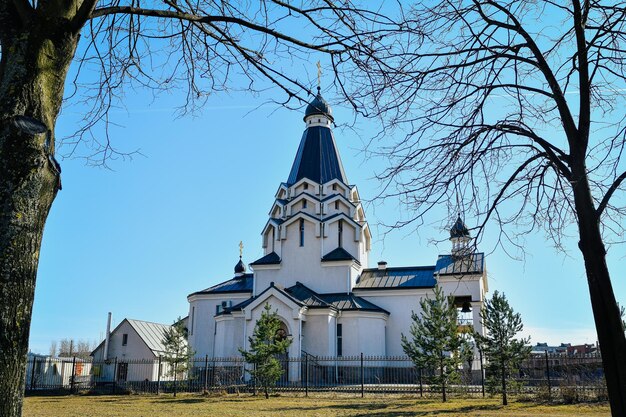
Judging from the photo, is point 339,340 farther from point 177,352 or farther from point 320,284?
point 177,352

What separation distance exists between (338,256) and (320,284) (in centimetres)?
212

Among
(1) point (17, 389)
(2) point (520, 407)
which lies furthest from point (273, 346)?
(1) point (17, 389)

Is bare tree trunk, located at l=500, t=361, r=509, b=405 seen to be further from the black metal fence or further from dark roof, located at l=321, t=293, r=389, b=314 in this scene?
dark roof, located at l=321, t=293, r=389, b=314

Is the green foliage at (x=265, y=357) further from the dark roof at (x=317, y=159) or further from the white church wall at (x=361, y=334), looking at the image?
the dark roof at (x=317, y=159)

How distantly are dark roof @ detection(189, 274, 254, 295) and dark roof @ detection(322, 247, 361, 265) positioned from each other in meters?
6.36

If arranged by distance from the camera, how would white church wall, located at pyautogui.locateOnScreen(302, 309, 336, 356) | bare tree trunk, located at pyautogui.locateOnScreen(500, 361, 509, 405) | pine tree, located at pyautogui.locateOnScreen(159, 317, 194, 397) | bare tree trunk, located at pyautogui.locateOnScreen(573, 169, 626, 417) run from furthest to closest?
white church wall, located at pyautogui.locateOnScreen(302, 309, 336, 356) < pine tree, located at pyautogui.locateOnScreen(159, 317, 194, 397) < bare tree trunk, located at pyautogui.locateOnScreen(500, 361, 509, 405) < bare tree trunk, located at pyautogui.locateOnScreen(573, 169, 626, 417)

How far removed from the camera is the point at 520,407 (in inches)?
674

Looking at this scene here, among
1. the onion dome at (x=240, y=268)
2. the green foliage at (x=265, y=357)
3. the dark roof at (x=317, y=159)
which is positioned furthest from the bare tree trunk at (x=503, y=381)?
the onion dome at (x=240, y=268)

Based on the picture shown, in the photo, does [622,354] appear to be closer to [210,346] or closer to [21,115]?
[21,115]

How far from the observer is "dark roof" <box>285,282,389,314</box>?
100 feet

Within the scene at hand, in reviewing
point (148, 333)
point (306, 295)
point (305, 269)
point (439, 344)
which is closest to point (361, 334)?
point (306, 295)

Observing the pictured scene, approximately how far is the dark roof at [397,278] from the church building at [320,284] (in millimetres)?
65

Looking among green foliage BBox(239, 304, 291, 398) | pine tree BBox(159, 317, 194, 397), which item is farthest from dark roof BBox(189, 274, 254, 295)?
green foliage BBox(239, 304, 291, 398)

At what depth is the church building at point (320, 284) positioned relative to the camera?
3009cm
